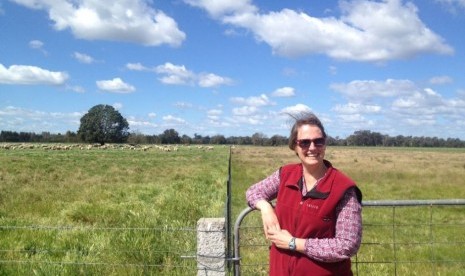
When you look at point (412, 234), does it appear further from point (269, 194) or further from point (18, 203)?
point (18, 203)

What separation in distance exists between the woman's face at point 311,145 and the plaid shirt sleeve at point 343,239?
296 millimetres

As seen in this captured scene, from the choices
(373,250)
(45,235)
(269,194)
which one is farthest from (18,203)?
(269,194)

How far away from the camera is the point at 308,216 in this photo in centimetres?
278

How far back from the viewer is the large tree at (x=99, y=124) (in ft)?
345

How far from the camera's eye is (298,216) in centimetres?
284

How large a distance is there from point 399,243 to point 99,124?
106 meters

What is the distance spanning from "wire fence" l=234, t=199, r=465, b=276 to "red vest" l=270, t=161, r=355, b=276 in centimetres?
108

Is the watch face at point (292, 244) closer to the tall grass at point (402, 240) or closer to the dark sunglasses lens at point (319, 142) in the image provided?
the dark sunglasses lens at point (319, 142)

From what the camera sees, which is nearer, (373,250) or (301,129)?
(301,129)

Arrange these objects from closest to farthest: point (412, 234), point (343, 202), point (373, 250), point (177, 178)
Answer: point (343, 202), point (373, 250), point (412, 234), point (177, 178)

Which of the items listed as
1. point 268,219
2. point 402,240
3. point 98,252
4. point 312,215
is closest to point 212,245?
point 268,219

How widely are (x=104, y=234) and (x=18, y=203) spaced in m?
6.54

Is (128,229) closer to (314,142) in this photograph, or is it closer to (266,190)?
(266,190)

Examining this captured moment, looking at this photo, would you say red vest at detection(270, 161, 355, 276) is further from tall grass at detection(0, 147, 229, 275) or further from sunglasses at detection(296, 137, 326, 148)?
tall grass at detection(0, 147, 229, 275)
